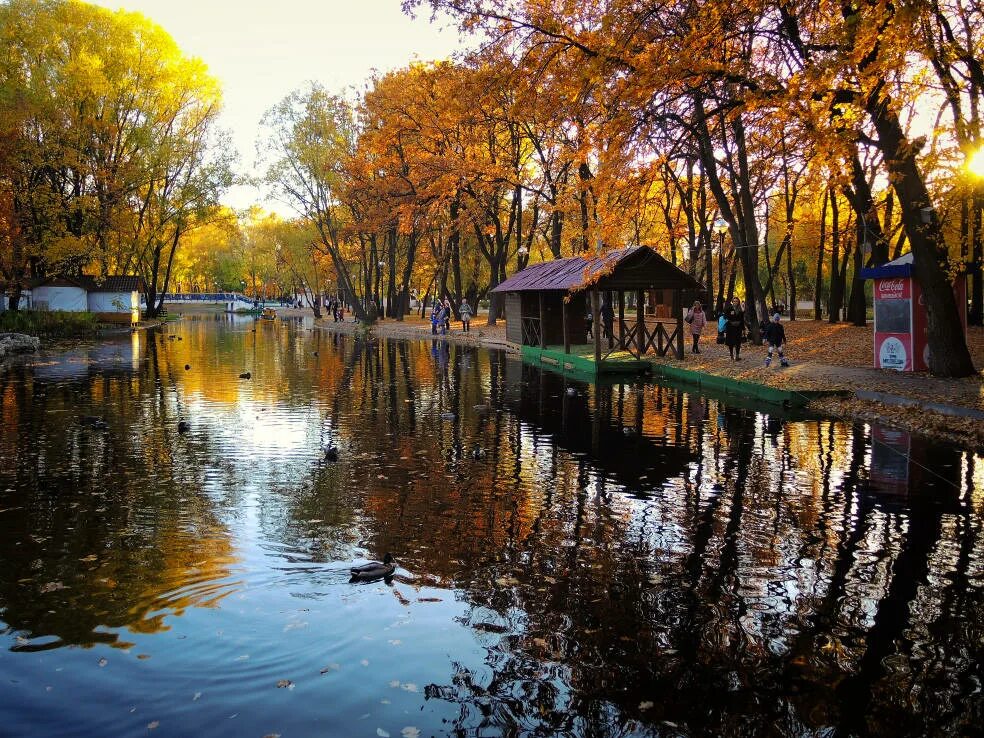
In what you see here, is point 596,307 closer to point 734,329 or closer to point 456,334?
point 734,329

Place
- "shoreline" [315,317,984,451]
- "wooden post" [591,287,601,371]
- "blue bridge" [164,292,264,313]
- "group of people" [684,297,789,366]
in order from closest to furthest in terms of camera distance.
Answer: "shoreline" [315,317,984,451]
"group of people" [684,297,789,366]
"wooden post" [591,287,601,371]
"blue bridge" [164,292,264,313]

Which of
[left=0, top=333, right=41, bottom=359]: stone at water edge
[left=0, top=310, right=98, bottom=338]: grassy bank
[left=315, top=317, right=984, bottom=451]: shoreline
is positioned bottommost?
[left=315, top=317, right=984, bottom=451]: shoreline

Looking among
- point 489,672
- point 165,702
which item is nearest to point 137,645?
point 165,702

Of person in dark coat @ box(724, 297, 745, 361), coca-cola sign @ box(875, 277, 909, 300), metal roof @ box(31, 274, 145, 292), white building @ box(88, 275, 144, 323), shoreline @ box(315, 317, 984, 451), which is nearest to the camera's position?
shoreline @ box(315, 317, 984, 451)

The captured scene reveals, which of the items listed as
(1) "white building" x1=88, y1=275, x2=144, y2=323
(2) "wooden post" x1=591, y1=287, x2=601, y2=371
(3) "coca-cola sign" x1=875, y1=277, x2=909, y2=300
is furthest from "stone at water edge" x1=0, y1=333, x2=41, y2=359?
(3) "coca-cola sign" x1=875, y1=277, x2=909, y2=300

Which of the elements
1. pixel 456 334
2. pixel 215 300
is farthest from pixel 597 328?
pixel 215 300

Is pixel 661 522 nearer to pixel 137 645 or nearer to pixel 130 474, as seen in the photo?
pixel 137 645

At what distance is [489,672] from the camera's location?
587cm

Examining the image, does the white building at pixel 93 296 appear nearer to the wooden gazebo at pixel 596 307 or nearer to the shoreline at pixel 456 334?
the shoreline at pixel 456 334

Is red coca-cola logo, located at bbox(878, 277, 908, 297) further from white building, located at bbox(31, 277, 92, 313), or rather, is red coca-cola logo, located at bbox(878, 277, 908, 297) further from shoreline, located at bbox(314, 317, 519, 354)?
white building, located at bbox(31, 277, 92, 313)

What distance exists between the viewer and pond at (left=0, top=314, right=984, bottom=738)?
541 cm

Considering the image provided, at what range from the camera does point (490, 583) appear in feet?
24.8

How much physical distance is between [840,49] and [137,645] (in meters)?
15.2

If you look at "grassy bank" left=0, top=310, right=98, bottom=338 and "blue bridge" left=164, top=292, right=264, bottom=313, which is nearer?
"grassy bank" left=0, top=310, right=98, bottom=338
